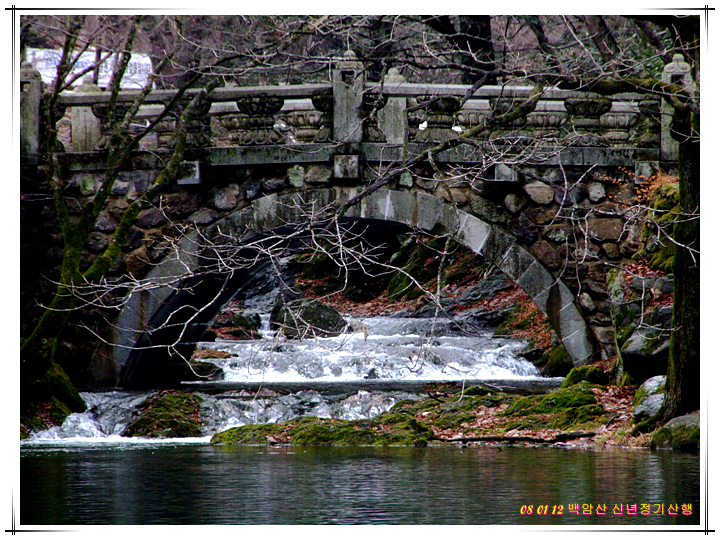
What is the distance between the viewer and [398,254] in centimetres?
2403

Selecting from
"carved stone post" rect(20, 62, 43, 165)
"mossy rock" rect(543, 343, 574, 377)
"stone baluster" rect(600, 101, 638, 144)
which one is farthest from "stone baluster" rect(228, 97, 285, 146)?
"mossy rock" rect(543, 343, 574, 377)

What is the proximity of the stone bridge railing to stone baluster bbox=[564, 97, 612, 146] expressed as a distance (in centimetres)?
1

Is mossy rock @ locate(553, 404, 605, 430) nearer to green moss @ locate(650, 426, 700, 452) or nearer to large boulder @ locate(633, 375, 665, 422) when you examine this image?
large boulder @ locate(633, 375, 665, 422)

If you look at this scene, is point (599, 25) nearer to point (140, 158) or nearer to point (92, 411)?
point (140, 158)

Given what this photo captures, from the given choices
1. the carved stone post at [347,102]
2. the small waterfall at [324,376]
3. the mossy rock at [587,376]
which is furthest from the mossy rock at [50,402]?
the mossy rock at [587,376]

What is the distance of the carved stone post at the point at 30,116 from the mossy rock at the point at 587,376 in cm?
686

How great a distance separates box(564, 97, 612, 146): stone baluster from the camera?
10.3 metres

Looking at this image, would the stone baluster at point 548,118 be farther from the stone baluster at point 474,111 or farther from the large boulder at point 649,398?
the large boulder at point 649,398

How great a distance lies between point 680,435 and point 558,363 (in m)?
7.27

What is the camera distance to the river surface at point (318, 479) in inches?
192

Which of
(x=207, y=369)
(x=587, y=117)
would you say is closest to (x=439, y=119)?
(x=587, y=117)

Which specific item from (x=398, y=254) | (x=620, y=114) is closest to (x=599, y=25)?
(x=620, y=114)

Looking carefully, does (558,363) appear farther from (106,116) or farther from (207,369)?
(106,116)

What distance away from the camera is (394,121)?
10.4m
